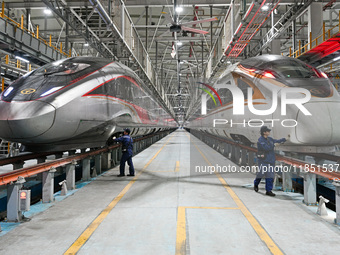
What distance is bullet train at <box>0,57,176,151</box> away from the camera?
200 inches

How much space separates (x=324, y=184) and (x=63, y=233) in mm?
6032

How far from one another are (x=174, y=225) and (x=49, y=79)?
4.13m

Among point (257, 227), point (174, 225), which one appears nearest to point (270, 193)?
point (257, 227)

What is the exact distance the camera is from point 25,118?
16.3 feet

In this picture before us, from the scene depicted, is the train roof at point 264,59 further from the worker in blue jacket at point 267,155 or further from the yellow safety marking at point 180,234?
the yellow safety marking at point 180,234

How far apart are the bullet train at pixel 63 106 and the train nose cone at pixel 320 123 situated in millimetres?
4597

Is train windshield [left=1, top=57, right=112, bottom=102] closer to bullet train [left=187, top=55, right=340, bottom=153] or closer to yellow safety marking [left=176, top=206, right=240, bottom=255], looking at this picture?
yellow safety marking [left=176, top=206, right=240, bottom=255]

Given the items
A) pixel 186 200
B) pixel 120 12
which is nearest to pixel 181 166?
pixel 186 200

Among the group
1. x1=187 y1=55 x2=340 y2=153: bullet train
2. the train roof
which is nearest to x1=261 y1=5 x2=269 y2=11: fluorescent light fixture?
x1=187 y1=55 x2=340 y2=153: bullet train

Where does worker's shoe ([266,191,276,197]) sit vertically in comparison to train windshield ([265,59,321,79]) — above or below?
below

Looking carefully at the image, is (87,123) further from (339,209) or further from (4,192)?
(339,209)

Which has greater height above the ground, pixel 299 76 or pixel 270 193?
pixel 299 76

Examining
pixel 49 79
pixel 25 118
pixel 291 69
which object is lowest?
pixel 25 118

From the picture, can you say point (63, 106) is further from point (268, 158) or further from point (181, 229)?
point (268, 158)
